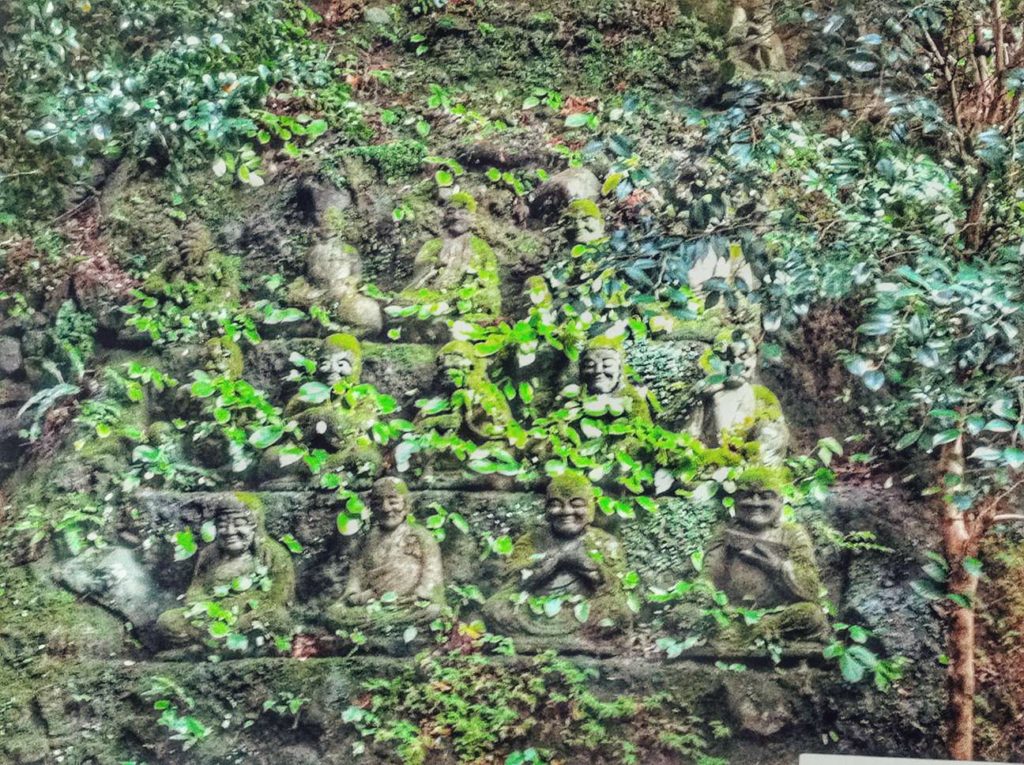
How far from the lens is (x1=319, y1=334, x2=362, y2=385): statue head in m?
2.54

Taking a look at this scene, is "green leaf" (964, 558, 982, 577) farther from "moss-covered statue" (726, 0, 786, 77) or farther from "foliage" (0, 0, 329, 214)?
"foliage" (0, 0, 329, 214)

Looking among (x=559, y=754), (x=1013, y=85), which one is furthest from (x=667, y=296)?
(x=559, y=754)

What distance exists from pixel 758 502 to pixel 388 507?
86cm

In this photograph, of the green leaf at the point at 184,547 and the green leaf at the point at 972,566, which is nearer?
the green leaf at the point at 972,566

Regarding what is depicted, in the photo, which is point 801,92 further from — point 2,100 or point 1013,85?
point 2,100

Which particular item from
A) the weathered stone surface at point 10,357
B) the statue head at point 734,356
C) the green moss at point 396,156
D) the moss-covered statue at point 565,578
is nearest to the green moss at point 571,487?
the moss-covered statue at point 565,578

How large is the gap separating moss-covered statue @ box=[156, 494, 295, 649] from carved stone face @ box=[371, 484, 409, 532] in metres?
0.24

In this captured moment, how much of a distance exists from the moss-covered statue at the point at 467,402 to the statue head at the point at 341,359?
0.65ft

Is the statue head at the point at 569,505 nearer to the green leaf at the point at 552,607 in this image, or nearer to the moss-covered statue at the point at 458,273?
the green leaf at the point at 552,607

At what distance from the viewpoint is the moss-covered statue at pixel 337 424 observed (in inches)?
97.9

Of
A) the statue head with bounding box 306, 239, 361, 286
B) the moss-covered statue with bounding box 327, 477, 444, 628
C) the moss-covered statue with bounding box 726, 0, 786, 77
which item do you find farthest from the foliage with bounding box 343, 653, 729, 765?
the moss-covered statue with bounding box 726, 0, 786, 77

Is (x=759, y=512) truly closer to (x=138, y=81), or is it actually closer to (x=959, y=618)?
(x=959, y=618)

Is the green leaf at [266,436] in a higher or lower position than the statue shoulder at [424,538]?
higher

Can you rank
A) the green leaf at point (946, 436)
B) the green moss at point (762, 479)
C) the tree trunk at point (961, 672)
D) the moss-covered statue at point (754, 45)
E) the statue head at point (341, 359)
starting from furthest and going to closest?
the moss-covered statue at point (754, 45) → the statue head at point (341, 359) → the green moss at point (762, 479) → the tree trunk at point (961, 672) → the green leaf at point (946, 436)
